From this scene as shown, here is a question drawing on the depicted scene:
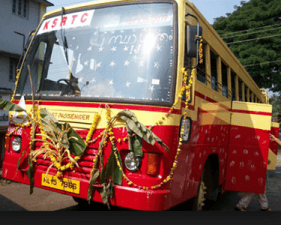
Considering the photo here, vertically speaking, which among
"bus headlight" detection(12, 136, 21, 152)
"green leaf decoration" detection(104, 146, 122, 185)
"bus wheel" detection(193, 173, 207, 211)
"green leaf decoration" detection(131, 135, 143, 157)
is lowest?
"bus wheel" detection(193, 173, 207, 211)

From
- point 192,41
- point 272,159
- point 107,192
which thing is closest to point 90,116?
point 107,192

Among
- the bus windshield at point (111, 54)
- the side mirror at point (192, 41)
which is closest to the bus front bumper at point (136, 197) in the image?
the bus windshield at point (111, 54)

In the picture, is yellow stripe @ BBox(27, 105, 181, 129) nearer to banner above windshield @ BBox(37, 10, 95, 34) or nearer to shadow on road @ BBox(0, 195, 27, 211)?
banner above windshield @ BBox(37, 10, 95, 34)

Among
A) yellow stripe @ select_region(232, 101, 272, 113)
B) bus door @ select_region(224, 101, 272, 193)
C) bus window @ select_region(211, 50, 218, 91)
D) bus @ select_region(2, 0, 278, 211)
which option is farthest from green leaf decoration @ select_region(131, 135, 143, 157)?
yellow stripe @ select_region(232, 101, 272, 113)

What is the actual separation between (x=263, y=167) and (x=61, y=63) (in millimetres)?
3904

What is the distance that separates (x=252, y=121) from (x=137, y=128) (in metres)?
3.23

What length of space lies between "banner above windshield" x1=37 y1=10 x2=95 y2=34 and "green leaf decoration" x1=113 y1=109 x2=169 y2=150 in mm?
1469

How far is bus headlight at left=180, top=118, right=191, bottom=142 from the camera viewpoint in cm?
383

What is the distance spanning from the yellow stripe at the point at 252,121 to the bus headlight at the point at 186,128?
7.83 feet

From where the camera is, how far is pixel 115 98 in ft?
12.5

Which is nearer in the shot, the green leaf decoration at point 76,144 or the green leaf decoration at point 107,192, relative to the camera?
the green leaf decoration at point 107,192

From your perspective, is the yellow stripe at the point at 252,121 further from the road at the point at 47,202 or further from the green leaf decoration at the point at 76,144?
the green leaf decoration at the point at 76,144

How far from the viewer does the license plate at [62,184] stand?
3759mm

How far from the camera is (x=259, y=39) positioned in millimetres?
23062
